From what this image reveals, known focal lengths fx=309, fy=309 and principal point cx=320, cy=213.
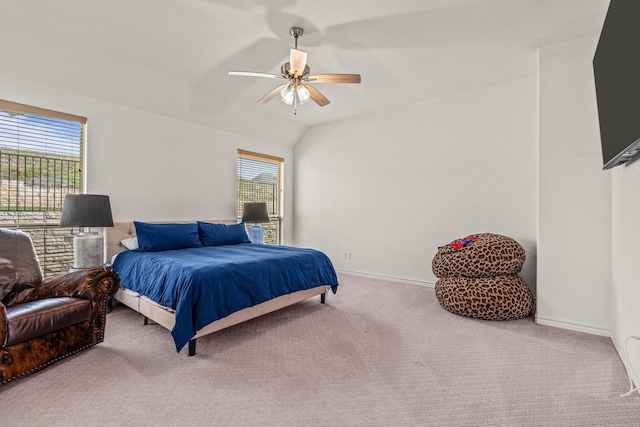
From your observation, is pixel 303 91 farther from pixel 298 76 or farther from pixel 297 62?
pixel 297 62

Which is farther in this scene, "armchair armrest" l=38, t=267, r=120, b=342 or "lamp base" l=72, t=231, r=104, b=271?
"lamp base" l=72, t=231, r=104, b=271

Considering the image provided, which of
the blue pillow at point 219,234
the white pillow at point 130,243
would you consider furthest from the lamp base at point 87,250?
the blue pillow at point 219,234

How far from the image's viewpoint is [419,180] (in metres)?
4.66

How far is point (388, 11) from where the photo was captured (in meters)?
2.55

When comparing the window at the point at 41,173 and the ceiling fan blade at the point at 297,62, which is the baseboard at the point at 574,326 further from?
the window at the point at 41,173

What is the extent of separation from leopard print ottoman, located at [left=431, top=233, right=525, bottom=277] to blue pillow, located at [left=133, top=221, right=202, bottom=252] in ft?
10.2

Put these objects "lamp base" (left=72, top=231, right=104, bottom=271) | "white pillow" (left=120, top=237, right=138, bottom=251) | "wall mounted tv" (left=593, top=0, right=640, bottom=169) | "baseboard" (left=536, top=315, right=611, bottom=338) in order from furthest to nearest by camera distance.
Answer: "white pillow" (left=120, top=237, right=138, bottom=251) → "lamp base" (left=72, top=231, right=104, bottom=271) → "baseboard" (left=536, top=315, right=611, bottom=338) → "wall mounted tv" (left=593, top=0, right=640, bottom=169)

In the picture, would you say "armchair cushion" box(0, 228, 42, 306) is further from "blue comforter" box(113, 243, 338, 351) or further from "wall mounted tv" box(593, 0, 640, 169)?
"wall mounted tv" box(593, 0, 640, 169)

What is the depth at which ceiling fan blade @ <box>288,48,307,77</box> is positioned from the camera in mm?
2633

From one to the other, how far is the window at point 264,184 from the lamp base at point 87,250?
7.51ft

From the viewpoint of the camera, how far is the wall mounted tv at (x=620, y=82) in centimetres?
147

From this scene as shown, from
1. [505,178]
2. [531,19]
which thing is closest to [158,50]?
[531,19]

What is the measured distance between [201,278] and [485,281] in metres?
2.78

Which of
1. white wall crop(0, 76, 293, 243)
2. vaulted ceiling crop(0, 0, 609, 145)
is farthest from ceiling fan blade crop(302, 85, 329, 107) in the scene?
white wall crop(0, 76, 293, 243)
